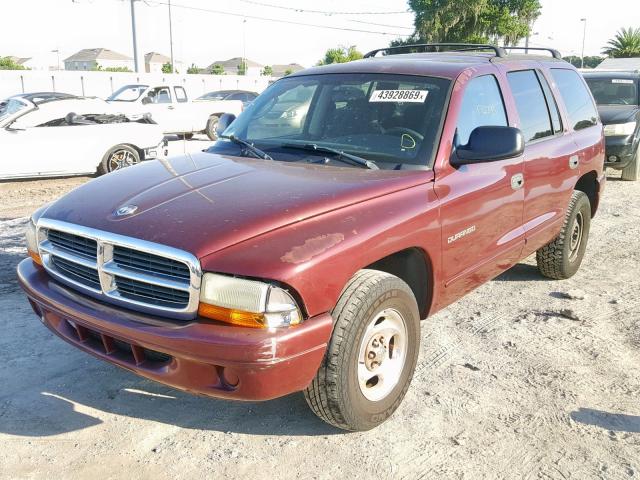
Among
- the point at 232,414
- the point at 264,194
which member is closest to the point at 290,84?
the point at 264,194

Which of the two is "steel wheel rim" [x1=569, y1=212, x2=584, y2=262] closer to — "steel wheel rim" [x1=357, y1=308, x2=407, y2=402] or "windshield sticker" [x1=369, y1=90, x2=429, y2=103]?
"windshield sticker" [x1=369, y1=90, x2=429, y2=103]

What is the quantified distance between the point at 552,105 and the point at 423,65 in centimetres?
143

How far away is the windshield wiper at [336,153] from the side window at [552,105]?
196 cm

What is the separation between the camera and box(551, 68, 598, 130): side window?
4.97m

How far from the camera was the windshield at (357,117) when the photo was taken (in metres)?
3.52

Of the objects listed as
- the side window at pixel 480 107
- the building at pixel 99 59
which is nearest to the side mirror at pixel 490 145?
the side window at pixel 480 107

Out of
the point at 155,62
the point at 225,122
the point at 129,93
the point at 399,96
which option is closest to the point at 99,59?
the point at 155,62

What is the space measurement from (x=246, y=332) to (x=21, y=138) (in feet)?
27.8

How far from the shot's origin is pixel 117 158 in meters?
10.5

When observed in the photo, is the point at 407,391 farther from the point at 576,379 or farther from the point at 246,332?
the point at 246,332

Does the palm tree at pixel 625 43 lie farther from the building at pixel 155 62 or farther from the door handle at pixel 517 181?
the building at pixel 155 62

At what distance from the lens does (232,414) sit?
326 cm

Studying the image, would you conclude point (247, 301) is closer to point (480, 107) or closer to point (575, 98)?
point (480, 107)

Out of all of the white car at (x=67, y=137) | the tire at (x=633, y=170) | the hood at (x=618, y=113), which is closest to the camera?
the white car at (x=67, y=137)
